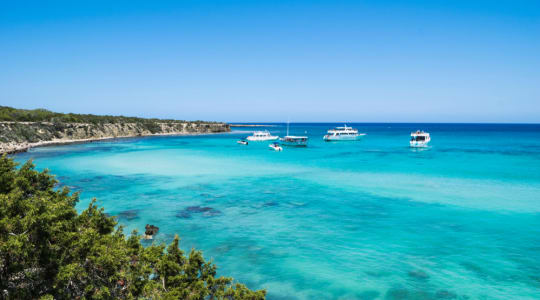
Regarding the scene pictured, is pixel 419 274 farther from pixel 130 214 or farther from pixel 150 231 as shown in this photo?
pixel 130 214

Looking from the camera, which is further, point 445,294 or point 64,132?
point 64,132

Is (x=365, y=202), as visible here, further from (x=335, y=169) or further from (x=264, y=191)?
(x=335, y=169)

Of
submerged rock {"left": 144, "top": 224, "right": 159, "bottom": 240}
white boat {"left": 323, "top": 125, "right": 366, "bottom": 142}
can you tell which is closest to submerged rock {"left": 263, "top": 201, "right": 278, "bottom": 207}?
submerged rock {"left": 144, "top": 224, "right": 159, "bottom": 240}

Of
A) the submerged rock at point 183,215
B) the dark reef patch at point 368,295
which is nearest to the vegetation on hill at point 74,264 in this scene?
the dark reef patch at point 368,295

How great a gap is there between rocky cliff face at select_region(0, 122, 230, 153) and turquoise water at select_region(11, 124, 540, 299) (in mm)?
34364

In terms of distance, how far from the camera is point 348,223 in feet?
66.5

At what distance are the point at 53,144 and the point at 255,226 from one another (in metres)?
69.2

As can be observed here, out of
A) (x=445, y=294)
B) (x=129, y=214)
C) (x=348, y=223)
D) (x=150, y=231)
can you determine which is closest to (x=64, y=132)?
(x=129, y=214)

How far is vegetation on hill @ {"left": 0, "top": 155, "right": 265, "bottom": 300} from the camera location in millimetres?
6918

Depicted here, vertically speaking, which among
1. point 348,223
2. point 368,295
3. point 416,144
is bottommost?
point 368,295

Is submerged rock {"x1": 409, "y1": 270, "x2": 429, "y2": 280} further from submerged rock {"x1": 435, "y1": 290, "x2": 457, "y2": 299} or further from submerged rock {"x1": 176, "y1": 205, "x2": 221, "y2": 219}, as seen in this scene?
submerged rock {"x1": 176, "y1": 205, "x2": 221, "y2": 219}

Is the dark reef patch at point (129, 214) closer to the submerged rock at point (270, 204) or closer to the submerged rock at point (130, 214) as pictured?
the submerged rock at point (130, 214)

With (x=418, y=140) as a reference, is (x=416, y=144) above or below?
below

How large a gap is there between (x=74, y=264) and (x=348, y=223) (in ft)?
52.6
